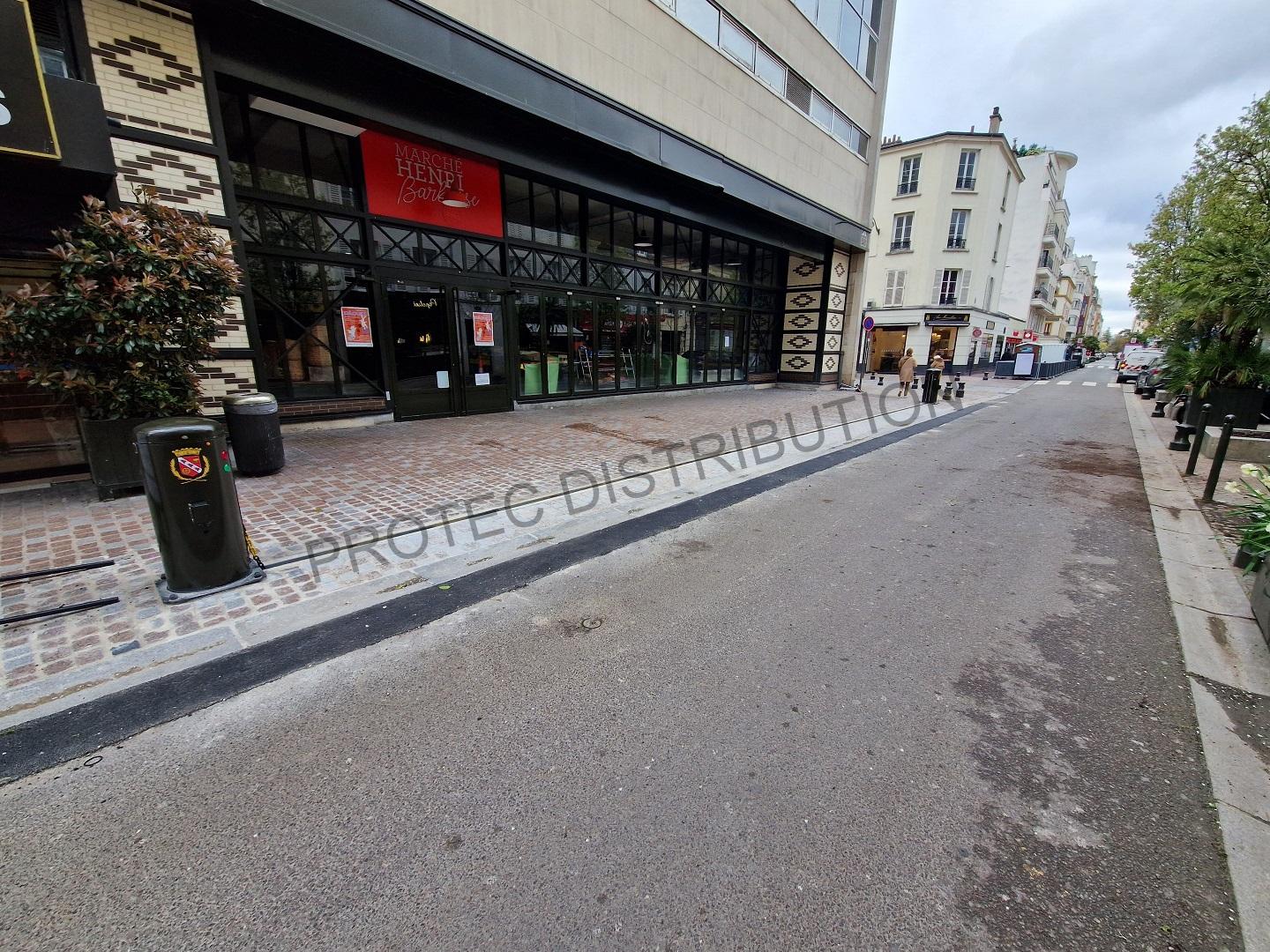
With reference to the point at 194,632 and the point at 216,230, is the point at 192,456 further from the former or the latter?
the point at 216,230

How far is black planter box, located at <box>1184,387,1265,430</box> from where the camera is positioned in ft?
31.8

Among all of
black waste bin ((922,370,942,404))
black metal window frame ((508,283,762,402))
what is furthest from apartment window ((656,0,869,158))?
black waste bin ((922,370,942,404))

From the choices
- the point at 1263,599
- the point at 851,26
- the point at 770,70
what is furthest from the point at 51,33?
the point at 851,26

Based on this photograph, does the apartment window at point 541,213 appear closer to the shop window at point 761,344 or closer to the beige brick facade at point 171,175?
the beige brick facade at point 171,175

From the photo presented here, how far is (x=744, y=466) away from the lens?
7.94 m

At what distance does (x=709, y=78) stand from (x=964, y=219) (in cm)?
2976

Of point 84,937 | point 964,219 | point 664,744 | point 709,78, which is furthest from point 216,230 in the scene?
point 964,219

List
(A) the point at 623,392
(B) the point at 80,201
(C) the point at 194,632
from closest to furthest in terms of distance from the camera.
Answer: (C) the point at 194,632 → (B) the point at 80,201 → (A) the point at 623,392

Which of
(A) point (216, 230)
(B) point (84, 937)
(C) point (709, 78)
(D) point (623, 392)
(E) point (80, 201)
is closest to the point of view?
(B) point (84, 937)

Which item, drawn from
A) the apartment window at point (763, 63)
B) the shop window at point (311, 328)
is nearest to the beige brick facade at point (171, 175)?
the shop window at point (311, 328)

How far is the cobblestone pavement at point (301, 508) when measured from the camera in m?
3.26

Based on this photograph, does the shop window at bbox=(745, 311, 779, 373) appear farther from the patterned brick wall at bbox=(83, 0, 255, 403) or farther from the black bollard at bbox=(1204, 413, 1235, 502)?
the patterned brick wall at bbox=(83, 0, 255, 403)

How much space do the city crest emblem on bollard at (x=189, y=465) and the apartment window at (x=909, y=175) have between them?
138 ft

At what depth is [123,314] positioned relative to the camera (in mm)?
5062
